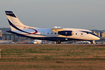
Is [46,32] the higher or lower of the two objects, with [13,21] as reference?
lower

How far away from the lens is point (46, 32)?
141ft

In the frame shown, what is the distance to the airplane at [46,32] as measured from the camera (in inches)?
1682

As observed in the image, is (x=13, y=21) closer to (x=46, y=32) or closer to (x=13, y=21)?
(x=13, y=21)

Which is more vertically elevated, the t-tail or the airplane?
the t-tail

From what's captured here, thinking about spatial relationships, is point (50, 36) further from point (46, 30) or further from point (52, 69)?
point (52, 69)

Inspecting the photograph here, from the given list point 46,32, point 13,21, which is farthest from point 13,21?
point 46,32

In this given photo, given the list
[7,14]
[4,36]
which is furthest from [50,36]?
[4,36]

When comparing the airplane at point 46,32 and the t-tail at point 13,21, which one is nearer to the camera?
the airplane at point 46,32

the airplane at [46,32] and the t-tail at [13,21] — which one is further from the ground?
the t-tail at [13,21]

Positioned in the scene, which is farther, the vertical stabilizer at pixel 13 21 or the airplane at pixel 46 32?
the vertical stabilizer at pixel 13 21

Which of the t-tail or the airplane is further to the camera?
the t-tail

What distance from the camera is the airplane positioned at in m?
42.7

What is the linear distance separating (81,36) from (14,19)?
50.3ft

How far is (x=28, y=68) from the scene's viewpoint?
548 inches
